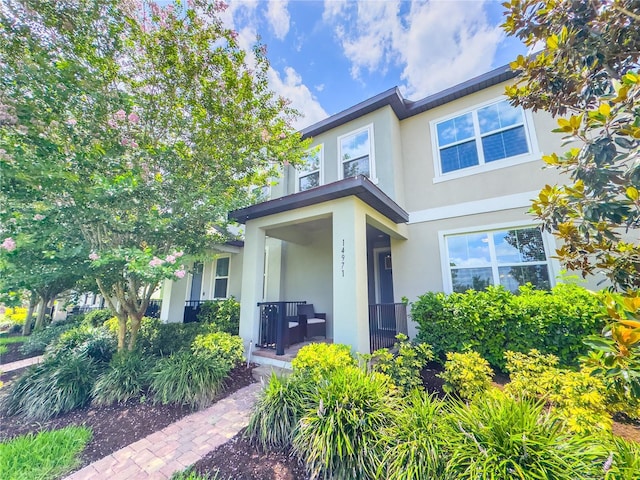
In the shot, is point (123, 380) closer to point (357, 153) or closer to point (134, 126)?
point (134, 126)

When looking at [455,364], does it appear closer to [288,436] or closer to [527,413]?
[527,413]

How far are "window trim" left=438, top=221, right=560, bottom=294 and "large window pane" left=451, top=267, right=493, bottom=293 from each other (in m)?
0.12

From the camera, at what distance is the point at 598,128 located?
2.64 m

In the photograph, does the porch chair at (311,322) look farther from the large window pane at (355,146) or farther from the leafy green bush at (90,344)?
the large window pane at (355,146)

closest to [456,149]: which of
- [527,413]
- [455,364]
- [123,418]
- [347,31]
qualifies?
[347,31]

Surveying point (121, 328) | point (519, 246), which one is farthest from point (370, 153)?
point (121, 328)

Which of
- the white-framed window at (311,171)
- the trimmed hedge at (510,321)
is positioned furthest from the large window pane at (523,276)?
the white-framed window at (311,171)

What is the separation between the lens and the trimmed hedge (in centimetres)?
449

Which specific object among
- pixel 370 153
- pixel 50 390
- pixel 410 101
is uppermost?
pixel 410 101

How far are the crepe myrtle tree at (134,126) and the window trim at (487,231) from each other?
475 cm

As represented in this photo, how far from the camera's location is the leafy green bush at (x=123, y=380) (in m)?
4.80

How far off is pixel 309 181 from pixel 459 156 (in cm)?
474

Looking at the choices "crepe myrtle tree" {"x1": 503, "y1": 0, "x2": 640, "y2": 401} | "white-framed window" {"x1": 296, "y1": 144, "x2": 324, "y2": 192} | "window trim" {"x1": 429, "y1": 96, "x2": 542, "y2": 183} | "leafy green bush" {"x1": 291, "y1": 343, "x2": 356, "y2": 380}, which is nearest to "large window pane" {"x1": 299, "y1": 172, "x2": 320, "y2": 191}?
"white-framed window" {"x1": 296, "y1": 144, "x2": 324, "y2": 192}

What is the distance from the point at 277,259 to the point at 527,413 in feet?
25.5
